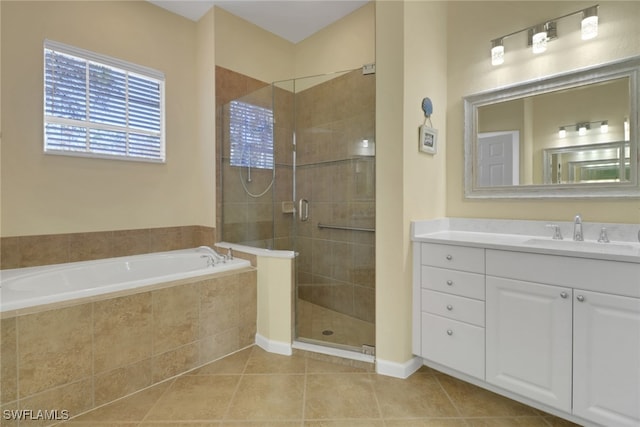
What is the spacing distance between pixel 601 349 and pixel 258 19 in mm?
3536

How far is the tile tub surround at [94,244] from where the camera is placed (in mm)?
2109

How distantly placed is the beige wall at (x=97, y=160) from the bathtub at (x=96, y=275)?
307 mm

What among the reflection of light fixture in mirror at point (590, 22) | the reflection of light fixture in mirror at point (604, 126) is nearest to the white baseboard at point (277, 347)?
the reflection of light fixture in mirror at point (604, 126)

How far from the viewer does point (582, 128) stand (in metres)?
1.74

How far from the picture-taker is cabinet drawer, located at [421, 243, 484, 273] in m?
1.61

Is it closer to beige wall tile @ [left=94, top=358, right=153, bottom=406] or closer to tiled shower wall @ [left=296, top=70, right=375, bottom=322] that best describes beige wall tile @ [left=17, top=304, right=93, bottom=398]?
beige wall tile @ [left=94, top=358, right=153, bottom=406]

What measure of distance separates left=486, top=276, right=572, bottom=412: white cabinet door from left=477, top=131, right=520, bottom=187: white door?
811 mm

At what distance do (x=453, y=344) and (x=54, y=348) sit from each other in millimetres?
2107

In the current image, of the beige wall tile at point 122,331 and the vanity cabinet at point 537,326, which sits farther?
the beige wall tile at point 122,331

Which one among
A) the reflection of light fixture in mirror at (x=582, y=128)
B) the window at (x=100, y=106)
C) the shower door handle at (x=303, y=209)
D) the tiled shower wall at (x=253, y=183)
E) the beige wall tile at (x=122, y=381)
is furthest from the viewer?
the tiled shower wall at (x=253, y=183)

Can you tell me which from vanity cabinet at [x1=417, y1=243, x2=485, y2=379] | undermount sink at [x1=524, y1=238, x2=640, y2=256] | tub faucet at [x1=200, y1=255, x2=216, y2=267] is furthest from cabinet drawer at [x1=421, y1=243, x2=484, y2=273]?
tub faucet at [x1=200, y1=255, x2=216, y2=267]

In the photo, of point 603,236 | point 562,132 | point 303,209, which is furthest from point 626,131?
point 303,209

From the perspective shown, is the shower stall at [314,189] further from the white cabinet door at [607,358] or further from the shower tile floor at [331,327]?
the white cabinet door at [607,358]

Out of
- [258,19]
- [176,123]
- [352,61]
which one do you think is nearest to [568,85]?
[352,61]
